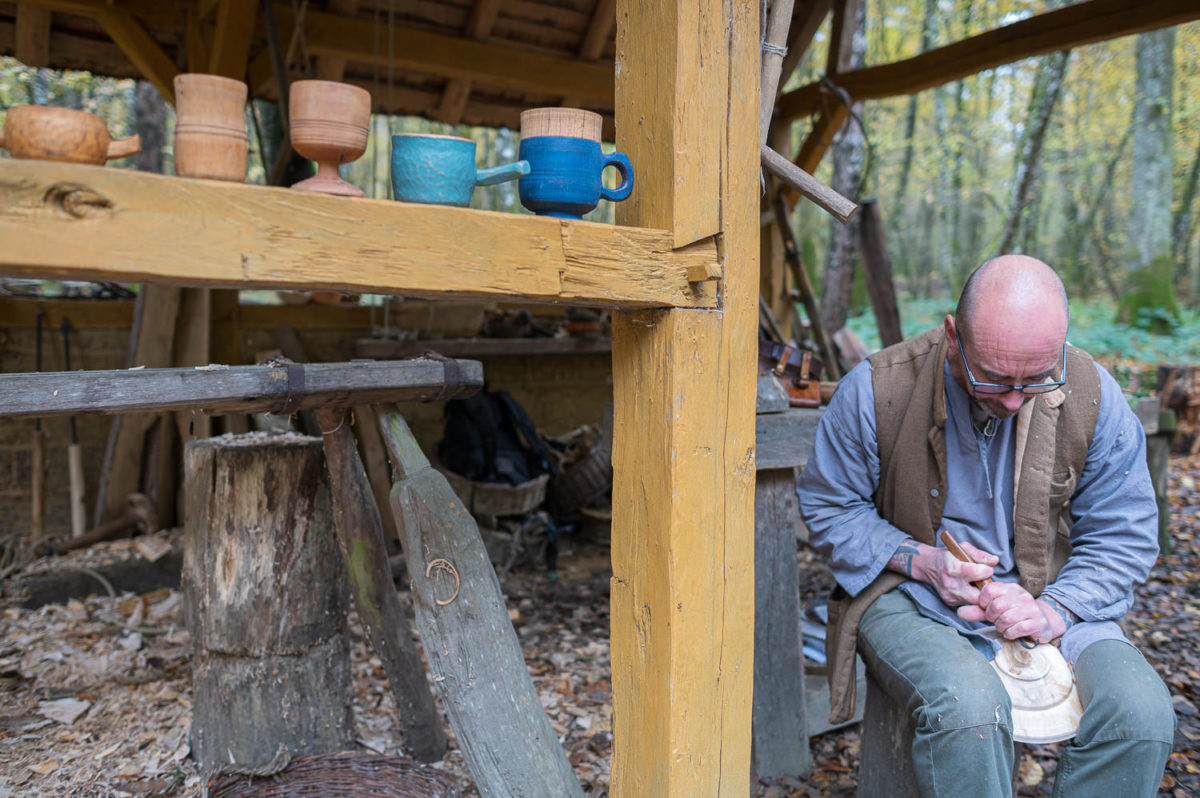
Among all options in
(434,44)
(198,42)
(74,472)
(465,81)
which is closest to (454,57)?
(434,44)

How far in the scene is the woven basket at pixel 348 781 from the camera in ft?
8.00

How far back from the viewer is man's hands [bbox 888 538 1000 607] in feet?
7.09

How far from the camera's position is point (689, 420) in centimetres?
186

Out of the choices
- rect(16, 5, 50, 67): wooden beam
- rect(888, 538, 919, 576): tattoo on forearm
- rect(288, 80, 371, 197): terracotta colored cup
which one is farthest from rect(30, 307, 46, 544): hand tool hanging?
rect(888, 538, 919, 576): tattoo on forearm

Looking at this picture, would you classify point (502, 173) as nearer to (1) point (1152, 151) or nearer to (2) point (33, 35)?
(2) point (33, 35)

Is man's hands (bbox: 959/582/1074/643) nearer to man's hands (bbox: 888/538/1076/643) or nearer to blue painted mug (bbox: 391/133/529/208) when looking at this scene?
man's hands (bbox: 888/538/1076/643)

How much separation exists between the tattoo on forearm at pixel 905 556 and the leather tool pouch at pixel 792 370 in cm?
120

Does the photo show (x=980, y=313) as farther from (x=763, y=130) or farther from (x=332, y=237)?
(x=332, y=237)

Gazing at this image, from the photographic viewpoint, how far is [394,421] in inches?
105

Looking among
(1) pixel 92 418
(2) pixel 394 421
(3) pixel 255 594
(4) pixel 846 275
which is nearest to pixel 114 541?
(1) pixel 92 418

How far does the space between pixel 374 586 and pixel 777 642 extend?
141 centimetres

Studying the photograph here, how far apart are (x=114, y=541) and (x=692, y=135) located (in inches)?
201

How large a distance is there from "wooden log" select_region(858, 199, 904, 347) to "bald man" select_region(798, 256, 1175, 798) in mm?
3782

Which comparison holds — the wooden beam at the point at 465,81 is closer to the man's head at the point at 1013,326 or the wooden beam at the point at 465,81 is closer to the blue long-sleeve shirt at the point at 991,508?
the blue long-sleeve shirt at the point at 991,508
